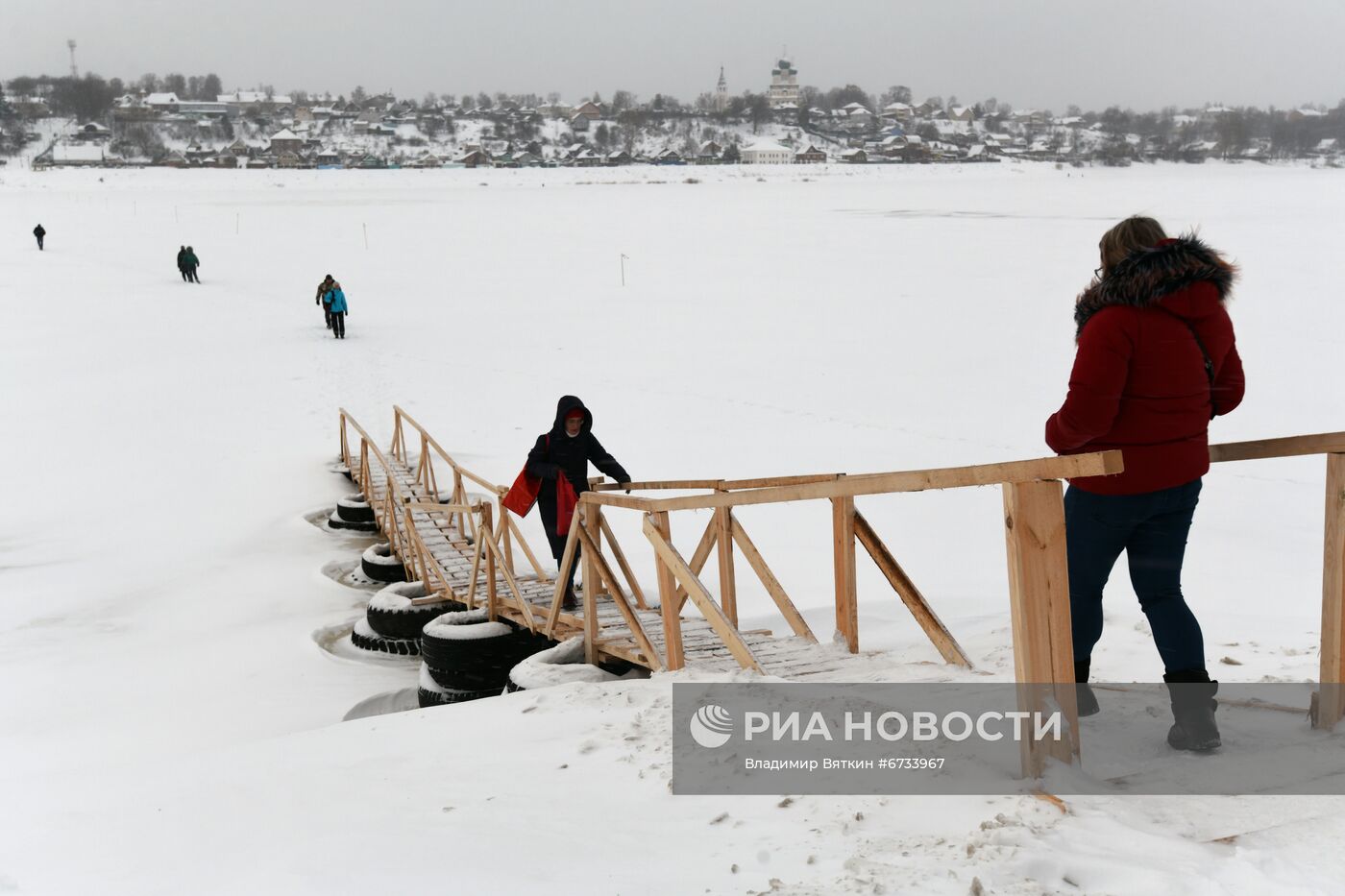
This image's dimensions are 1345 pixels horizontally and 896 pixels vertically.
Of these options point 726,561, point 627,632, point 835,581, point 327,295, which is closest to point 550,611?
point 627,632

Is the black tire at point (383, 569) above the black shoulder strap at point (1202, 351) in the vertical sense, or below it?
below

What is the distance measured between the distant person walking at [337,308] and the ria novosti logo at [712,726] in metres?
18.2

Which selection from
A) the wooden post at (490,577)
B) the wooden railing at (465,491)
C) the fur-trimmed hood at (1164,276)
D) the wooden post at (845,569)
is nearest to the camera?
the fur-trimmed hood at (1164,276)

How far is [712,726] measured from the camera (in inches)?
134

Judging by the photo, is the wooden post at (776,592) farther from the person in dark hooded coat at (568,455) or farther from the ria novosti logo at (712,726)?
the ria novosti logo at (712,726)

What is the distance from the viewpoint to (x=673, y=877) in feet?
8.37

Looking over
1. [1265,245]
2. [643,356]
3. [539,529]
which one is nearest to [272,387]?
[643,356]

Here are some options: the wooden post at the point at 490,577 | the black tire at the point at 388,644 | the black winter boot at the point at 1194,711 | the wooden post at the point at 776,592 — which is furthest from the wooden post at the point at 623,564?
the black winter boot at the point at 1194,711

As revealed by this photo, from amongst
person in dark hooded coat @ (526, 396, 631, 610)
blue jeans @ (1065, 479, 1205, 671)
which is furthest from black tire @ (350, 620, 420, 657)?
blue jeans @ (1065, 479, 1205, 671)

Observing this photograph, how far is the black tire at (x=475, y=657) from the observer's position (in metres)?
6.34

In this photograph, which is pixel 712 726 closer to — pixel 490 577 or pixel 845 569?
pixel 845 569

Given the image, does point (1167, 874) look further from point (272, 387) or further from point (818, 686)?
point (272, 387)

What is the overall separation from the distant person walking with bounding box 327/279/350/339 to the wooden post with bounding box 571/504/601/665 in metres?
16.3

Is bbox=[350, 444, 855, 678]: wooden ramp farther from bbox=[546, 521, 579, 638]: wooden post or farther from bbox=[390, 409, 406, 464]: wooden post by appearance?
bbox=[390, 409, 406, 464]: wooden post
